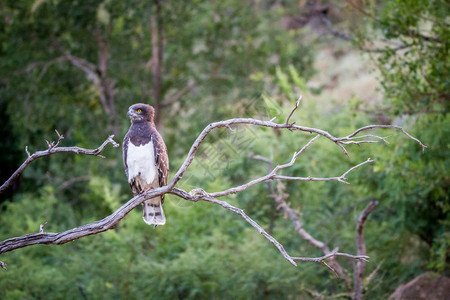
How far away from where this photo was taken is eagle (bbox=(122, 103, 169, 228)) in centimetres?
589

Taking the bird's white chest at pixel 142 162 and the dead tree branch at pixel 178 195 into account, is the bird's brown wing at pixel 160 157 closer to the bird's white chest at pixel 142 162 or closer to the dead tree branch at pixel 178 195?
the bird's white chest at pixel 142 162

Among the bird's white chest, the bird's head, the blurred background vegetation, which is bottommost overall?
the blurred background vegetation

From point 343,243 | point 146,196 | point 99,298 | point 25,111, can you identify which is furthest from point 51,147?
point 25,111

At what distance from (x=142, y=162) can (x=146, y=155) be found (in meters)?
0.08

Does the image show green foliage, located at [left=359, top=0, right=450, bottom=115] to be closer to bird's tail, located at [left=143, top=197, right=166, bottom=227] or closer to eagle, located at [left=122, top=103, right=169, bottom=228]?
eagle, located at [left=122, top=103, right=169, bottom=228]

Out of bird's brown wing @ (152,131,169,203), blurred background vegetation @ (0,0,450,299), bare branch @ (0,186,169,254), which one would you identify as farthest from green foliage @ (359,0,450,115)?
bare branch @ (0,186,169,254)

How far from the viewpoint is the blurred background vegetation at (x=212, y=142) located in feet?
26.3

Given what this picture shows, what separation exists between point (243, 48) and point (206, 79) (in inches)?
38.2

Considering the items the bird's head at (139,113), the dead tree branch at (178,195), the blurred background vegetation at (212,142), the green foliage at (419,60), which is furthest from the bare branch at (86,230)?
the green foliage at (419,60)

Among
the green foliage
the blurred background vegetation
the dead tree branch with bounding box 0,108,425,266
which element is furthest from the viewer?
the blurred background vegetation

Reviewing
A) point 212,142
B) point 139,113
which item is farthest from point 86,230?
point 212,142

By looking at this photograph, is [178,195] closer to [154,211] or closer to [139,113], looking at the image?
[154,211]

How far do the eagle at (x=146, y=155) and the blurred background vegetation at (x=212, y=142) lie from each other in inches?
14.5

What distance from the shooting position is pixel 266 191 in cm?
1066
